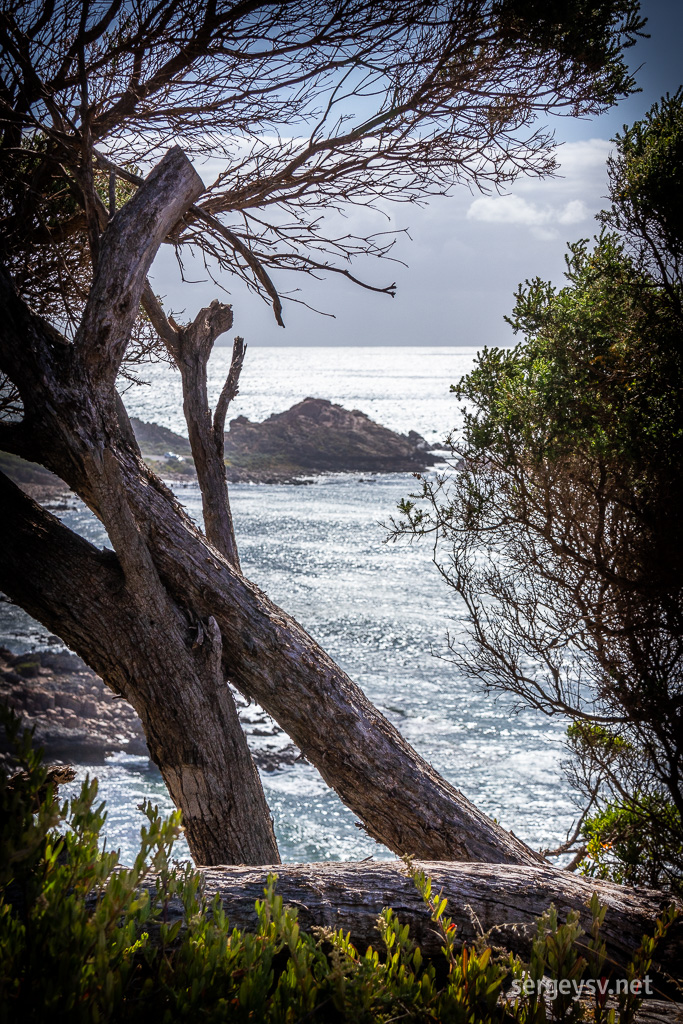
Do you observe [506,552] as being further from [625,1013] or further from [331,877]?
[625,1013]

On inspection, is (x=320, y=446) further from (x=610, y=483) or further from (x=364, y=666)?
(x=610, y=483)

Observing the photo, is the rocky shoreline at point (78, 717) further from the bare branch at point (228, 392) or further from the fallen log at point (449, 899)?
the fallen log at point (449, 899)

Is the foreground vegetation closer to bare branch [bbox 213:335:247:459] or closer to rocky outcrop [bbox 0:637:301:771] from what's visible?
bare branch [bbox 213:335:247:459]

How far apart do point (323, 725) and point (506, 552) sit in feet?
8.65

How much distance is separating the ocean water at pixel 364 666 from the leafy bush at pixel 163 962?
11.9 feet

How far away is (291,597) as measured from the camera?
1686 cm

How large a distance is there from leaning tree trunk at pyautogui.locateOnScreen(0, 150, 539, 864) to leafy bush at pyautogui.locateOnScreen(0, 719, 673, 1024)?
179cm

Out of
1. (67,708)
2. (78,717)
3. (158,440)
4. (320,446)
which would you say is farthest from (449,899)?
(158,440)

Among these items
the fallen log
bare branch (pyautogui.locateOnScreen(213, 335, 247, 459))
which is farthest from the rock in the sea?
the fallen log

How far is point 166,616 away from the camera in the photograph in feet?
10.7

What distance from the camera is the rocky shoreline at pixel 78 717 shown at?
1048 centimetres

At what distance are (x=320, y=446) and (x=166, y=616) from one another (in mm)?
29362

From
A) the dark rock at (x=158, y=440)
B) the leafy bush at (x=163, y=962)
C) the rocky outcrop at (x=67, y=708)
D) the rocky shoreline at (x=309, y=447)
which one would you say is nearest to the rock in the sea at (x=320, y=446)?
the rocky shoreline at (x=309, y=447)

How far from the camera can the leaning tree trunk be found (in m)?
3.17
